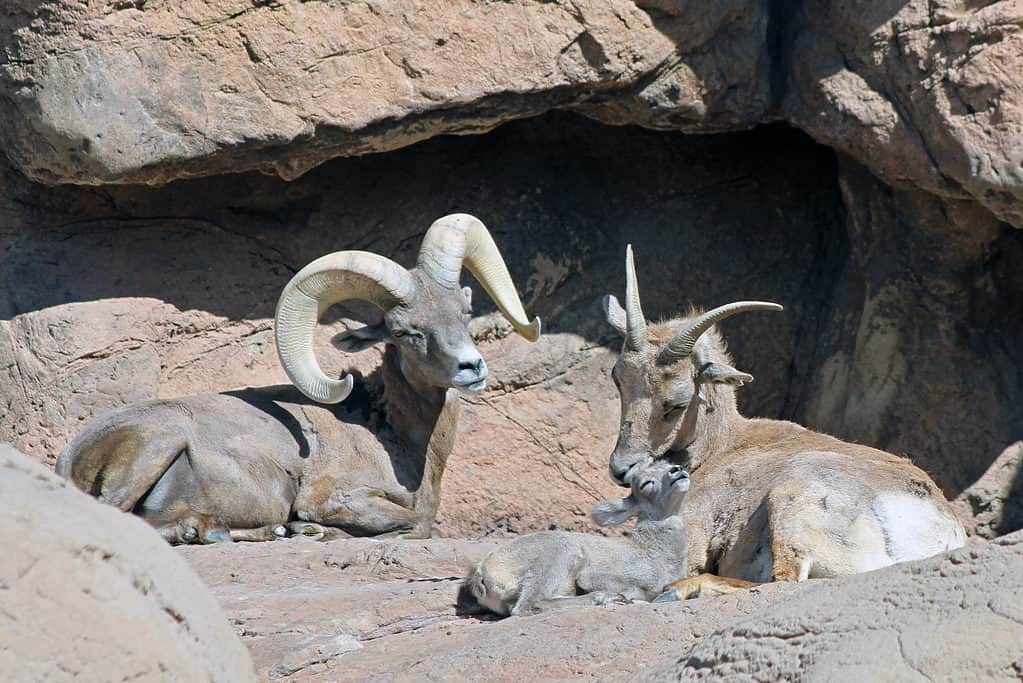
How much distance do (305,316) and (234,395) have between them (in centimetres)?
74

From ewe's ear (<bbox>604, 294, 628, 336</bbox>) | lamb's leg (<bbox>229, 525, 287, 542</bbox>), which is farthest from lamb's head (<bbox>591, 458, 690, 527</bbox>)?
lamb's leg (<bbox>229, 525, 287, 542</bbox>)

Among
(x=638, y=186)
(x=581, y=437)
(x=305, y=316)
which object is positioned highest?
(x=638, y=186)

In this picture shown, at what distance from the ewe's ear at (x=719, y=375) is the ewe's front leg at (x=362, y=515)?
6.83 ft

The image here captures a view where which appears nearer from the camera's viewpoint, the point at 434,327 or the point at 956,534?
the point at 956,534

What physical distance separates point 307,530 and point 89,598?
542 cm

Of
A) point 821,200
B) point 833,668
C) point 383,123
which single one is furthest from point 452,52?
point 833,668

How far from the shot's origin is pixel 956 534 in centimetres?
696

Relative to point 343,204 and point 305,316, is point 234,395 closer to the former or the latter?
point 305,316

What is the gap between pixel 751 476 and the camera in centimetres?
754

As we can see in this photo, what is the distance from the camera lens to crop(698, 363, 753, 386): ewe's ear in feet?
26.1

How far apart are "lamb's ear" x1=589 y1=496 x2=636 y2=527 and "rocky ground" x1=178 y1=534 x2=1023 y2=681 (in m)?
0.66

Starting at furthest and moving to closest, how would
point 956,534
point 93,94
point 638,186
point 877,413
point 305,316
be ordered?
point 638,186
point 877,413
point 305,316
point 93,94
point 956,534

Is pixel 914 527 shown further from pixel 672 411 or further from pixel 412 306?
pixel 412 306

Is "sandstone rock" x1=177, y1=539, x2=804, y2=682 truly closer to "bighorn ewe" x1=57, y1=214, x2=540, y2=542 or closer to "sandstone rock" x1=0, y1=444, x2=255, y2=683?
"bighorn ewe" x1=57, y1=214, x2=540, y2=542
